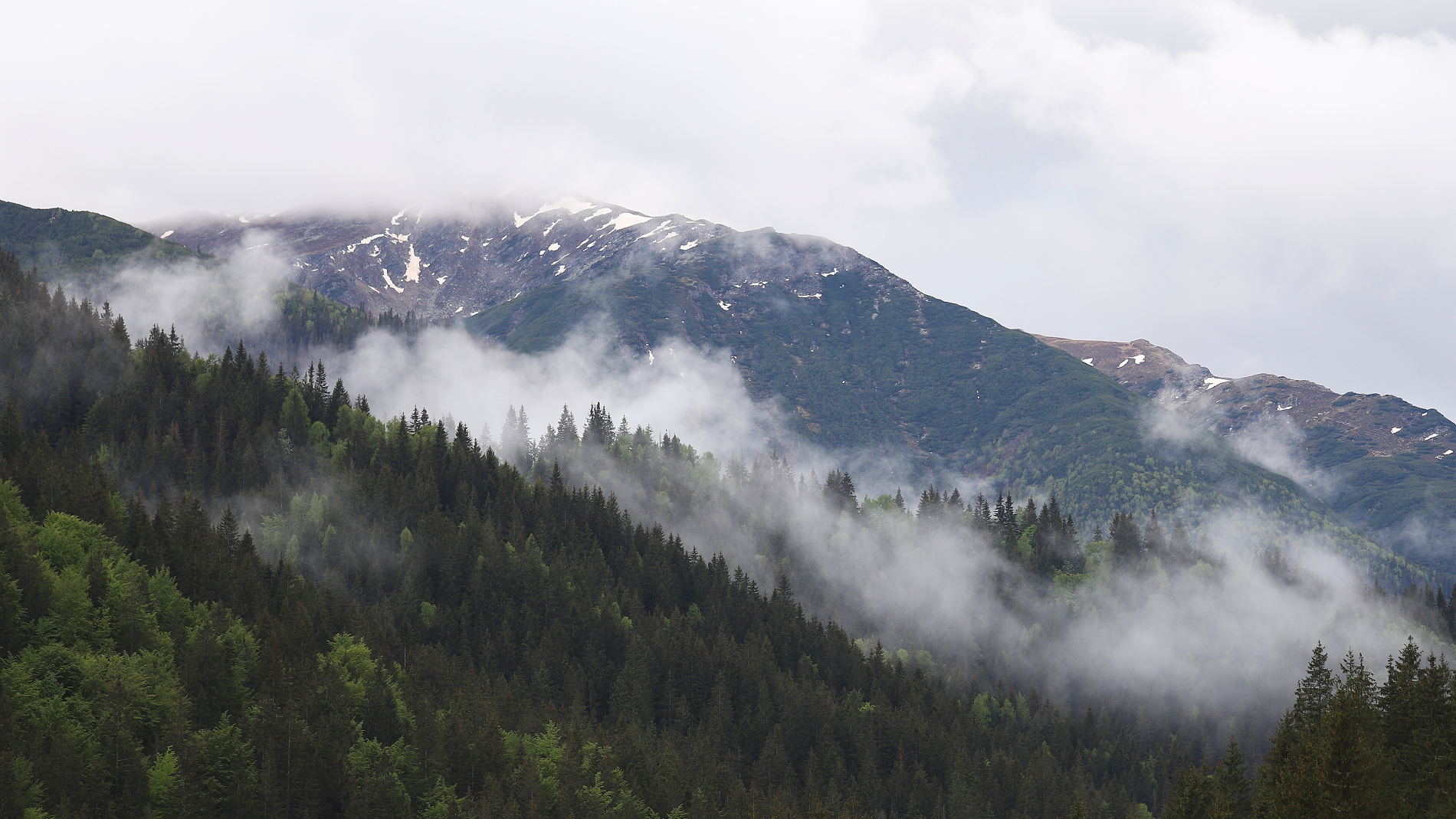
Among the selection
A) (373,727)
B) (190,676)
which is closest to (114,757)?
(190,676)

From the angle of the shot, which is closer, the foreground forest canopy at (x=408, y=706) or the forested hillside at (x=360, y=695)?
the foreground forest canopy at (x=408, y=706)

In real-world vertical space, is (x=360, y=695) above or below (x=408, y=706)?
above

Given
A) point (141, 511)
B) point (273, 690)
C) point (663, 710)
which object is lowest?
point (663, 710)

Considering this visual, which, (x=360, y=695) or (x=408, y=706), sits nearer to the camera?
(x=360, y=695)

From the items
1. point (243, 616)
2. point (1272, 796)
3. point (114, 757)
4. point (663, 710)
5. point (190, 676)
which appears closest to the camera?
point (1272, 796)

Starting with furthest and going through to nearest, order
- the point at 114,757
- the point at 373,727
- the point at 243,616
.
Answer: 1. the point at 243,616
2. the point at 373,727
3. the point at 114,757

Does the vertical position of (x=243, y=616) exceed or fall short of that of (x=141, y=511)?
it falls short

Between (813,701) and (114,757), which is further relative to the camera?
(813,701)

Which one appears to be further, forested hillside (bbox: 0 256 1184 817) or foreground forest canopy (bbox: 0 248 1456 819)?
forested hillside (bbox: 0 256 1184 817)

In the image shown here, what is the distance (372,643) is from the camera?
14738 cm

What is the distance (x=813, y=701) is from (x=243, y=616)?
323 feet

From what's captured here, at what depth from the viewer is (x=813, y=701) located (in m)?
194

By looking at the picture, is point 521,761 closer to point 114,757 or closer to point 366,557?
point 114,757

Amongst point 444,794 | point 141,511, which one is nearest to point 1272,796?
point 444,794
